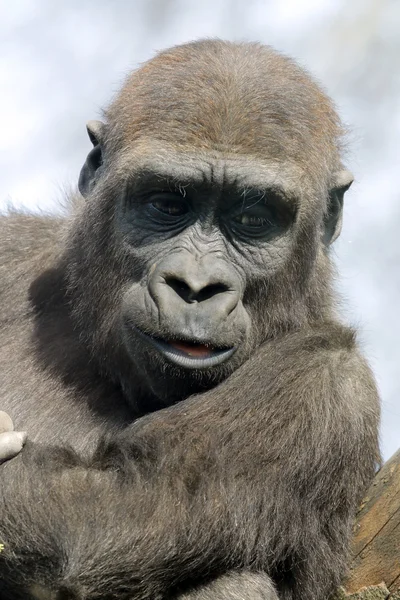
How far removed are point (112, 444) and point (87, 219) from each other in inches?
63.8

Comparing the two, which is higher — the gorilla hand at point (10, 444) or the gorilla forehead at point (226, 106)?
the gorilla forehead at point (226, 106)

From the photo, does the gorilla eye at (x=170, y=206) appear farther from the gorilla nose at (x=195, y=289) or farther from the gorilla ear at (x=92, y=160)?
the gorilla ear at (x=92, y=160)

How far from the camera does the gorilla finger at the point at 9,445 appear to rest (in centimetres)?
562

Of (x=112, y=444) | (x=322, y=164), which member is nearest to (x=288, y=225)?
(x=322, y=164)

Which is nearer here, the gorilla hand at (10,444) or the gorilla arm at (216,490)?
the gorilla hand at (10,444)

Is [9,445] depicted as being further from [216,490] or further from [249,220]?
[249,220]

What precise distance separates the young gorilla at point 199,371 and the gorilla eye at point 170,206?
0.01 m

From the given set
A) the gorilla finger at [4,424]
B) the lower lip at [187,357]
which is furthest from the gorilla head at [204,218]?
the gorilla finger at [4,424]

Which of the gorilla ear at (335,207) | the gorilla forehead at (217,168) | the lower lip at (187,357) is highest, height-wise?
the gorilla ear at (335,207)

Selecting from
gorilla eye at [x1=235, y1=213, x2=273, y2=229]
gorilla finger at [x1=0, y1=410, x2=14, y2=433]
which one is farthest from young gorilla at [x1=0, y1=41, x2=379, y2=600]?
gorilla finger at [x1=0, y1=410, x2=14, y2=433]

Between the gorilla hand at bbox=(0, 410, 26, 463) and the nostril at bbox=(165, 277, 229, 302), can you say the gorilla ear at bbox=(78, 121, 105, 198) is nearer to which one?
the nostril at bbox=(165, 277, 229, 302)

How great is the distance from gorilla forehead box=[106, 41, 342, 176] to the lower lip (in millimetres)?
1228

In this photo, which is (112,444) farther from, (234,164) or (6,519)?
(234,164)

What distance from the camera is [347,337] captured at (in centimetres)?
662
